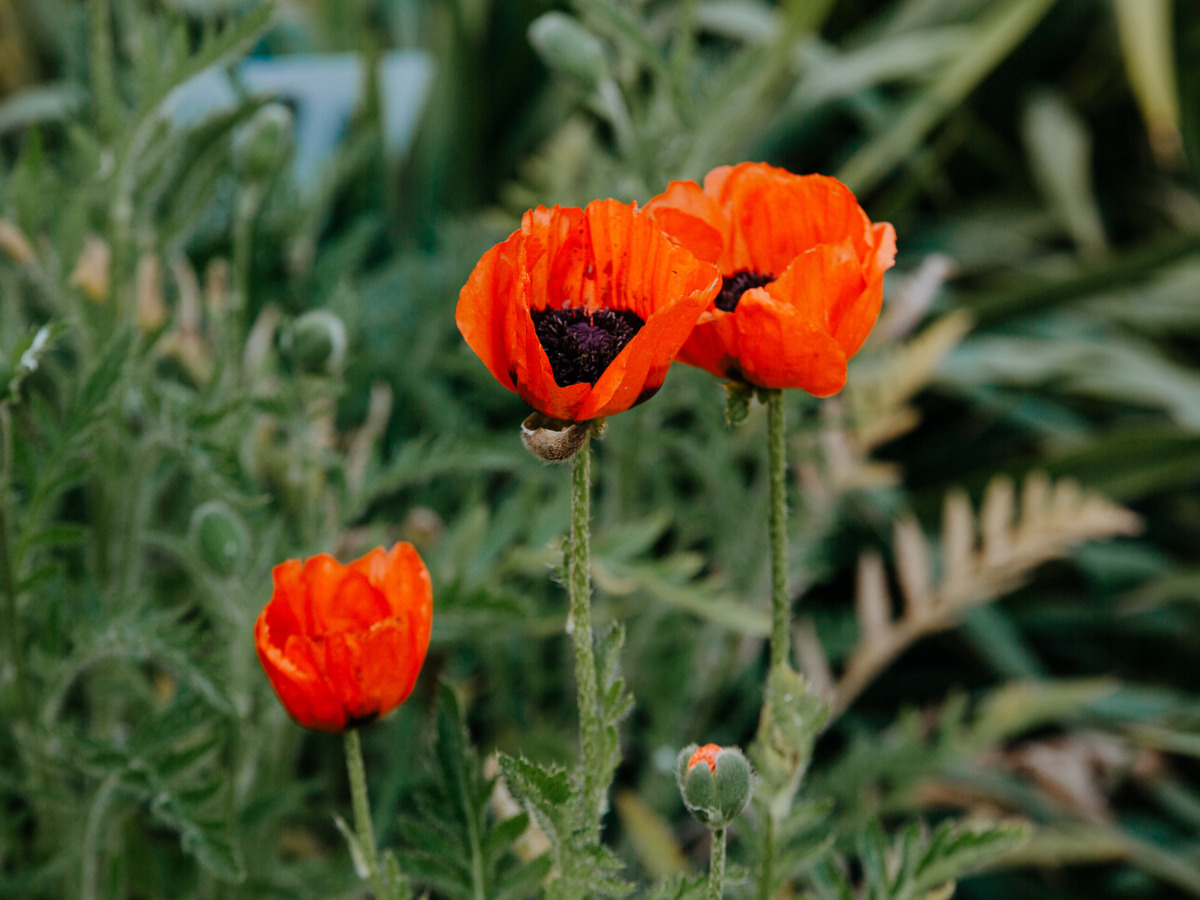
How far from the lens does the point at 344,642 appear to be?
0.33 metres

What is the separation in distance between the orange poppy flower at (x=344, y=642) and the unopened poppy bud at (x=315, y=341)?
158mm

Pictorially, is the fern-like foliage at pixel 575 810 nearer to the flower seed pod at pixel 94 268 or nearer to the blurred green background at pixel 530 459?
the blurred green background at pixel 530 459

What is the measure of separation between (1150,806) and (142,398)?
0.98 m

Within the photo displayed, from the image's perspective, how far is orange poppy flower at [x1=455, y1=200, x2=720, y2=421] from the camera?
28 cm

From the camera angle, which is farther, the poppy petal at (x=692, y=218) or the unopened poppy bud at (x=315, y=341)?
the unopened poppy bud at (x=315, y=341)

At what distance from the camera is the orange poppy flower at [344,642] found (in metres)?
0.32

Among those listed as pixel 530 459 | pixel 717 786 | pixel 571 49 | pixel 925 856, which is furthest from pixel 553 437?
pixel 530 459

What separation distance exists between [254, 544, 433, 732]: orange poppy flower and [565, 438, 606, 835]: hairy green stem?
0.05m

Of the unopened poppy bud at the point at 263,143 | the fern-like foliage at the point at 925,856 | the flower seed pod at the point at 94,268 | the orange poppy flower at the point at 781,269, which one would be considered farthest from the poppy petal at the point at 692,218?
the flower seed pod at the point at 94,268

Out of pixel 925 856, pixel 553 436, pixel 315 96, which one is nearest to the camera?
pixel 553 436

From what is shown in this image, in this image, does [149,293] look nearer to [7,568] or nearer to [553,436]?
[7,568]

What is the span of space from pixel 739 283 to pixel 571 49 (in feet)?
0.92

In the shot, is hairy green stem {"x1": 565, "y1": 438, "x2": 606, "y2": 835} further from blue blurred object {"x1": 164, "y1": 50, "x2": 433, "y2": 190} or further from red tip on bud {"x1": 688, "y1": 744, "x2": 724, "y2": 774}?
blue blurred object {"x1": 164, "y1": 50, "x2": 433, "y2": 190}

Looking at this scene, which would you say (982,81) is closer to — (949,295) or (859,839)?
(949,295)
